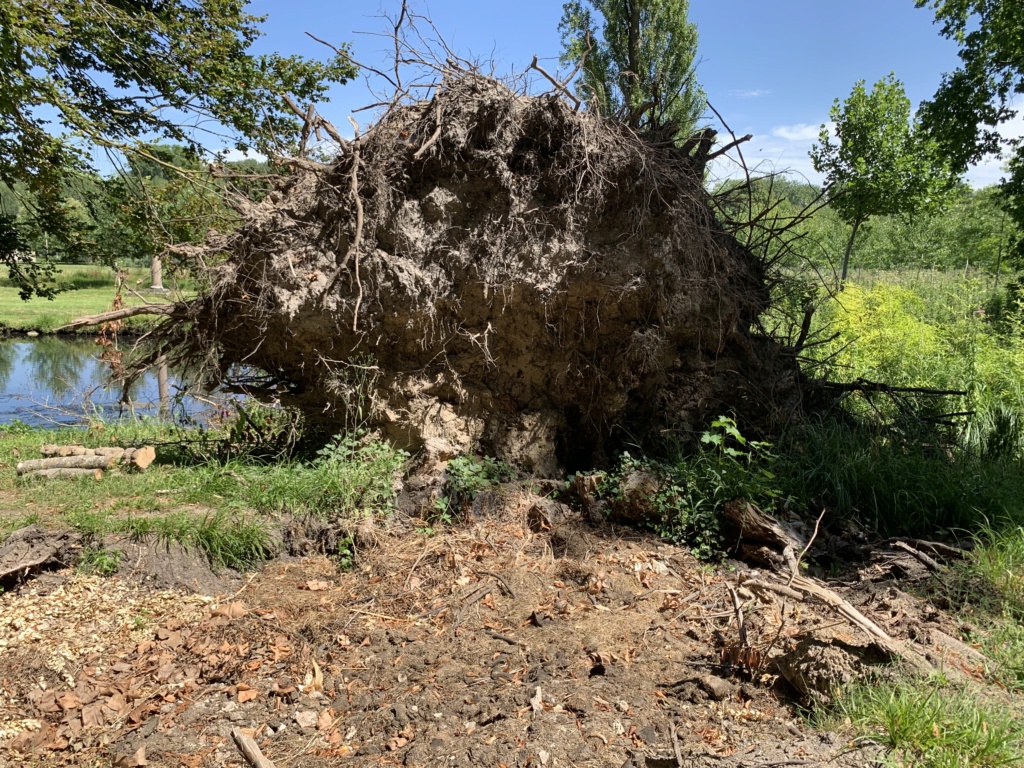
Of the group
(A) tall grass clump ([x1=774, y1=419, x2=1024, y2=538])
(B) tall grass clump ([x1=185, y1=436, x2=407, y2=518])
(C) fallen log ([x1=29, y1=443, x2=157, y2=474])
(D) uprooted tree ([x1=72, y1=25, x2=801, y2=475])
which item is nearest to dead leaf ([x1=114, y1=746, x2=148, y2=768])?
(B) tall grass clump ([x1=185, y1=436, x2=407, y2=518])

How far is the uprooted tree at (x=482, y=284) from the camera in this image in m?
4.88

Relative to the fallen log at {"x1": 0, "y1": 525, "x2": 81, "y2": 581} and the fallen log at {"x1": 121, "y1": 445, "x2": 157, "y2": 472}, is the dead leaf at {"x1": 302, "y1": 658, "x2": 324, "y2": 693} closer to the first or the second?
the fallen log at {"x1": 0, "y1": 525, "x2": 81, "y2": 581}

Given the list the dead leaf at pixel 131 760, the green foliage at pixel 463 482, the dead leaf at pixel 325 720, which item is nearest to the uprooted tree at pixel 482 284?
the green foliage at pixel 463 482

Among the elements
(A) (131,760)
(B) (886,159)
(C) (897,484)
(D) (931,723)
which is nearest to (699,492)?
(C) (897,484)

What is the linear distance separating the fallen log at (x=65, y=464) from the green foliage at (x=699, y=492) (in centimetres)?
437

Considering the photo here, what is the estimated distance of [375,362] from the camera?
509 centimetres

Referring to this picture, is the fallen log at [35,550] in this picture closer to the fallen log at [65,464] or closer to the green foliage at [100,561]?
the green foliage at [100,561]

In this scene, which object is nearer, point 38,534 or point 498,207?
point 38,534

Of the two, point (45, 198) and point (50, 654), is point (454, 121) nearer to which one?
point (50, 654)

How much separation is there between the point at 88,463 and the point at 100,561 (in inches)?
81.2

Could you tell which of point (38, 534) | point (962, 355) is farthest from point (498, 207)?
point (962, 355)

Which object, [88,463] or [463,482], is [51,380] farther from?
[463,482]

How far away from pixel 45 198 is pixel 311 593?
7.11 m

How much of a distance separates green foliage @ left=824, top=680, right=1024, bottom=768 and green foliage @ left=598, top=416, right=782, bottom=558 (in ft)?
5.35
